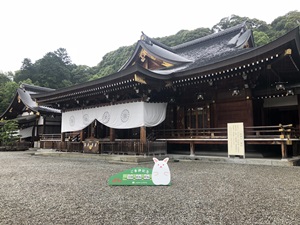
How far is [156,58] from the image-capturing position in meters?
14.4

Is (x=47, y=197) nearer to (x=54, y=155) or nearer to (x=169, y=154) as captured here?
(x=169, y=154)

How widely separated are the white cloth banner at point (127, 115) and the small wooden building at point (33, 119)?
355 inches

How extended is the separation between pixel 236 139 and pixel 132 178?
18.6 ft

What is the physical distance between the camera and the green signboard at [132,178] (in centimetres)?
489

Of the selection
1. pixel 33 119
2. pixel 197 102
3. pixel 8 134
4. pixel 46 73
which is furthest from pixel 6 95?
pixel 197 102

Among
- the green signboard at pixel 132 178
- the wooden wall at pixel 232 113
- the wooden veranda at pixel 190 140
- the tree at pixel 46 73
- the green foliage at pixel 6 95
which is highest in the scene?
the tree at pixel 46 73

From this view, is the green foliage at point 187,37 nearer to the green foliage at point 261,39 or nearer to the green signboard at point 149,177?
the green foliage at point 261,39

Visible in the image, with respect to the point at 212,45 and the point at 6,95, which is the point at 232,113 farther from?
the point at 6,95

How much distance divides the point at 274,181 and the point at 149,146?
18.4 ft

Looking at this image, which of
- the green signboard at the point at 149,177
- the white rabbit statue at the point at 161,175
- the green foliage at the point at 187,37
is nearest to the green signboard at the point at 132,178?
the green signboard at the point at 149,177

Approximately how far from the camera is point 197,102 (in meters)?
11.2

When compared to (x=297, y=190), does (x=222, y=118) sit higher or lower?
higher

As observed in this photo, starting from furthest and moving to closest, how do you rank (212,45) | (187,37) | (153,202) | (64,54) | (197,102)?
(64,54)
(187,37)
(212,45)
(197,102)
(153,202)

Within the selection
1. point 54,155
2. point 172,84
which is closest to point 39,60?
point 54,155
